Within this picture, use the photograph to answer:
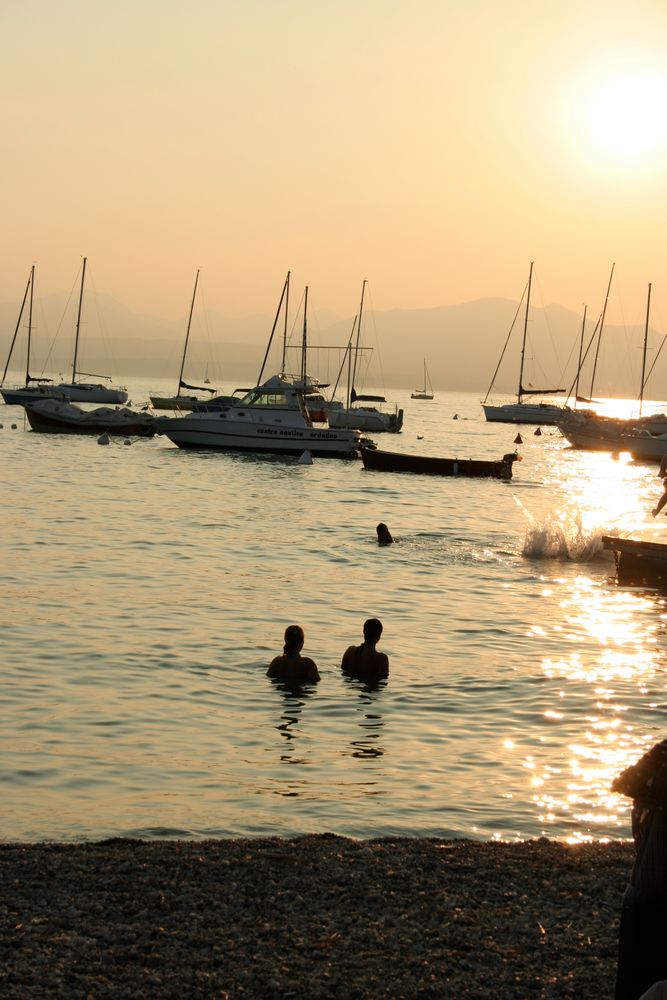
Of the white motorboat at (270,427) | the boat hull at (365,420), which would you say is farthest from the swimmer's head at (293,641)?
the boat hull at (365,420)

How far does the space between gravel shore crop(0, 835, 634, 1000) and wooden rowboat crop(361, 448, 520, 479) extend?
159ft

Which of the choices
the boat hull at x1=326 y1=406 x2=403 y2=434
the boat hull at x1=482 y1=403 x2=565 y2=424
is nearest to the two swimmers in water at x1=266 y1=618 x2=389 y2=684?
the boat hull at x1=326 y1=406 x2=403 y2=434

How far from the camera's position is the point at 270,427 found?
210 feet

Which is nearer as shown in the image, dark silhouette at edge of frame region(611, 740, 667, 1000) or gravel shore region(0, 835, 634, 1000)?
dark silhouette at edge of frame region(611, 740, 667, 1000)

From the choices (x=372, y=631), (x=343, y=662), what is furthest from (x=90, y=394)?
(x=372, y=631)

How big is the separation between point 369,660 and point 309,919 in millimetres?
8500

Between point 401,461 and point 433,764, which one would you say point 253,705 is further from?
point 401,461

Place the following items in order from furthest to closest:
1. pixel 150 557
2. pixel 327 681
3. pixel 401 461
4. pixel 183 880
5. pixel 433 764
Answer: pixel 401 461 < pixel 150 557 < pixel 327 681 < pixel 433 764 < pixel 183 880

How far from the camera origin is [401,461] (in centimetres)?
5888

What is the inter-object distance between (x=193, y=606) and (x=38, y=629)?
3.56m

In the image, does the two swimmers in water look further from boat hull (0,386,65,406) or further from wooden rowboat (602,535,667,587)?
boat hull (0,386,65,406)

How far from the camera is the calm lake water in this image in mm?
10594

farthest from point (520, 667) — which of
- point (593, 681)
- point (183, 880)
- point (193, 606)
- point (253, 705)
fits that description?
point (183, 880)

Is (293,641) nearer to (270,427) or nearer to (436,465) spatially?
(436,465)
